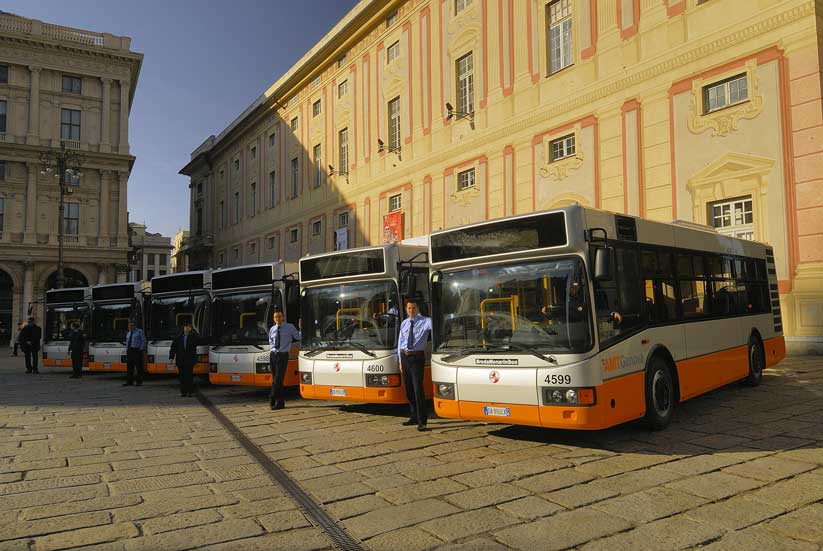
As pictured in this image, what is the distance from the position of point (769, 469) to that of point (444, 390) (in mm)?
3285

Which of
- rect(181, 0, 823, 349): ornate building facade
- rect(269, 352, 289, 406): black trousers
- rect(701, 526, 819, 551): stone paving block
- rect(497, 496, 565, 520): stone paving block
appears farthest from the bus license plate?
rect(181, 0, 823, 349): ornate building facade

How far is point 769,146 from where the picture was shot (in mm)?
14305

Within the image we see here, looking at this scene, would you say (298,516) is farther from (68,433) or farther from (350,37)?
(350,37)

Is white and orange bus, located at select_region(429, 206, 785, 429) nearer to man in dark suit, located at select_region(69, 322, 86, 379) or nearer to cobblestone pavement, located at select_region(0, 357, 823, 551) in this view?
cobblestone pavement, located at select_region(0, 357, 823, 551)

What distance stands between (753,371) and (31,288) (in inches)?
1714

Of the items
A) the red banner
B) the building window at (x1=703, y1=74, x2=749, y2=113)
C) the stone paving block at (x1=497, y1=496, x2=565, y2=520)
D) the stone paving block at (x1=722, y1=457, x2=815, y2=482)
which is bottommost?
the stone paving block at (x1=497, y1=496, x2=565, y2=520)

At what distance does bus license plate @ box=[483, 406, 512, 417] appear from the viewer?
6696 millimetres

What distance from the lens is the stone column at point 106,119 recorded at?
4478 centimetres

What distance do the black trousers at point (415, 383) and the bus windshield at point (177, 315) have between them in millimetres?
6592

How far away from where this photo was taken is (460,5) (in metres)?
24.0

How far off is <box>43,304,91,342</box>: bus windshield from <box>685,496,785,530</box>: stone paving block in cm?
1727

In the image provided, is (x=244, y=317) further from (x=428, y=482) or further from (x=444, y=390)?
(x=428, y=482)

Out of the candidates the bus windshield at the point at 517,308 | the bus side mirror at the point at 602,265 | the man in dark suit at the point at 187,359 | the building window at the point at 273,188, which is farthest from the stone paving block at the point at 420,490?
the building window at the point at 273,188

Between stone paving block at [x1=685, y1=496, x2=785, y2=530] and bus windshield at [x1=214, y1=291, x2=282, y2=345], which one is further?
bus windshield at [x1=214, y1=291, x2=282, y2=345]
